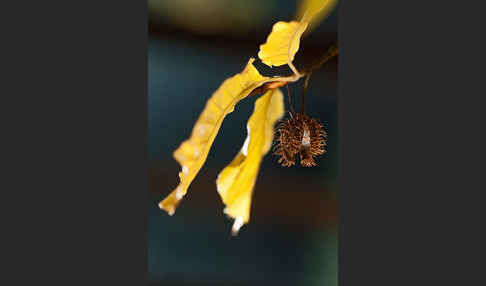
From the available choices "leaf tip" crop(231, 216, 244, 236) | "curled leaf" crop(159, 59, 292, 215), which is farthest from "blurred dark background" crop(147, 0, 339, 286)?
"curled leaf" crop(159, 59, 292, 215)

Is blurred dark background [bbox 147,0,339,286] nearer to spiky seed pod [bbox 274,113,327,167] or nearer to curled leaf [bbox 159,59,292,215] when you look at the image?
spiky seed pod [bbox 274,113,327,167]

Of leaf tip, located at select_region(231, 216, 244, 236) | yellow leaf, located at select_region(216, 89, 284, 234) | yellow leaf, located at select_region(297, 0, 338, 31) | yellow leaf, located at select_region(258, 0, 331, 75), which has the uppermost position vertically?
yellow leaf, located at select_region(297, 0, 338, 31)

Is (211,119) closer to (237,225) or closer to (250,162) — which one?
(250,162)

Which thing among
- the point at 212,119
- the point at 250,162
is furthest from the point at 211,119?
the point at 250,162

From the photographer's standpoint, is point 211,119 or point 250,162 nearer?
point 211,119

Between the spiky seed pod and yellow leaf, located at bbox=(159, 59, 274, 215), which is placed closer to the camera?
yellow leaf, located at bbox=(159, 59, 274, 215)

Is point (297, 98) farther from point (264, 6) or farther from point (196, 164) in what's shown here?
point (196, 164)

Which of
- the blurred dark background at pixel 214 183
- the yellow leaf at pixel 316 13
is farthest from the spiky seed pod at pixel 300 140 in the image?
the yellow leaf at pixel 316 13
